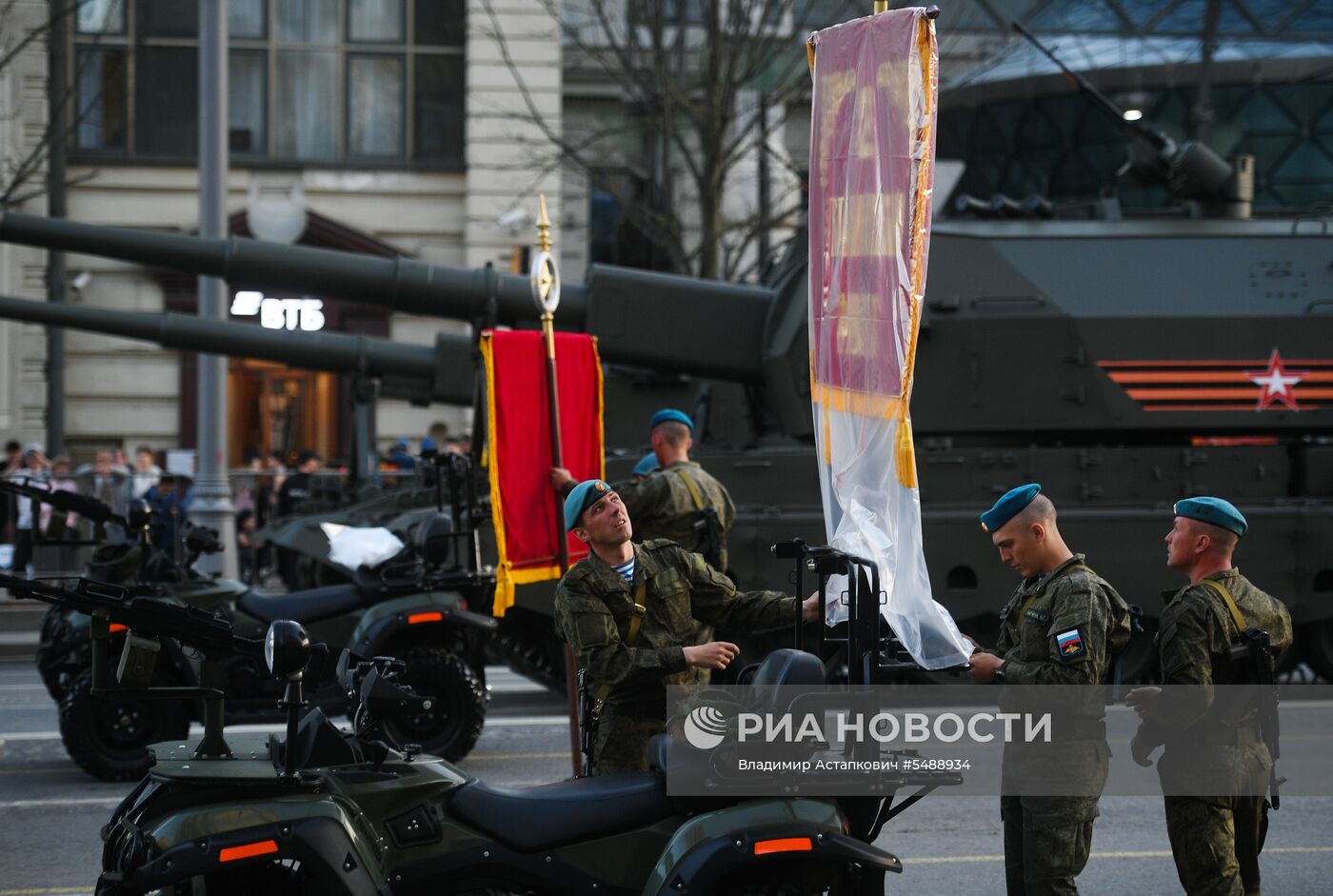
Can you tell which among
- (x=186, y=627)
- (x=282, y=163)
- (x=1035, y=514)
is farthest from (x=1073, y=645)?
(x=282, y=163)

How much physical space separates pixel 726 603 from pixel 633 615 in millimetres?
494

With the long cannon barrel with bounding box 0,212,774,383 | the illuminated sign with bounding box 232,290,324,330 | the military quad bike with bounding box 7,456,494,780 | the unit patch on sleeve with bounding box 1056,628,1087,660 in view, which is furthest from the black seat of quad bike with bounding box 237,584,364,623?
the unit patch on sleeve with bounding box 1056,628,1087,660

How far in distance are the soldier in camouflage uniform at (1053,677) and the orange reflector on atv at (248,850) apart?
211 centimetres

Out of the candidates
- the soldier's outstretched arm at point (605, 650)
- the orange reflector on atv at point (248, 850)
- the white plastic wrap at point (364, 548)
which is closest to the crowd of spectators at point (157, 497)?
the white plastic wrap at point (364, 548)

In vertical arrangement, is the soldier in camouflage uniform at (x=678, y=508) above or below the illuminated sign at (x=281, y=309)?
below

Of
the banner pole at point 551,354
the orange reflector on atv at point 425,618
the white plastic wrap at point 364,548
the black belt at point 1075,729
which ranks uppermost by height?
the banner pole at point 551,354

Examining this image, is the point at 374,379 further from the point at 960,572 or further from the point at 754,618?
the point at 754,618

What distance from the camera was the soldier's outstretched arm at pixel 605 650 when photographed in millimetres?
5566

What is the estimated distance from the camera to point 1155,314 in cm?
1201

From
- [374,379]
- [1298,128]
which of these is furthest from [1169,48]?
[374,379]

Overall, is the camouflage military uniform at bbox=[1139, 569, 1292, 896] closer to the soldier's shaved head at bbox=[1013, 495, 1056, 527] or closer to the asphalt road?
the soldier's shaved head at bbox=[1013, 495, 1056, 527]

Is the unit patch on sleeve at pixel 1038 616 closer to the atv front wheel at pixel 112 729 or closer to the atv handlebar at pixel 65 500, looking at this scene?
the atv front wheel at pixel 112 729

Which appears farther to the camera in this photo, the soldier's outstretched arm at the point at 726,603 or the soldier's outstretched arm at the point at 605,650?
the soldier's outstretched arm at the point at 726,603

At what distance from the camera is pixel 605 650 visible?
559 cm
